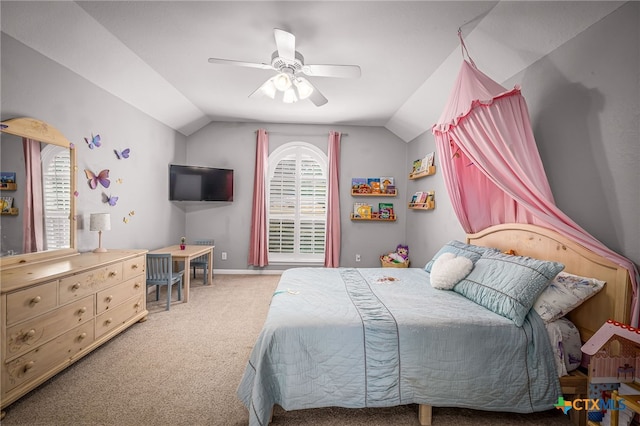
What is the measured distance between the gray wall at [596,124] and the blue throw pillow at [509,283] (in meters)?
0.47

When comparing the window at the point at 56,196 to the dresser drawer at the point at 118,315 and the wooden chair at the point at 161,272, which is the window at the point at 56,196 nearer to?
the dresser drawer at the point at 118,315

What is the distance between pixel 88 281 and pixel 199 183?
2790 millimetres

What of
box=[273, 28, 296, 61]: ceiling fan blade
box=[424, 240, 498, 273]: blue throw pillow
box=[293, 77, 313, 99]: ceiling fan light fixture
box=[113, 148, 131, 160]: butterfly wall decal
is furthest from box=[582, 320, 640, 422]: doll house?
box=[113, 148, 131, 160]: butterfly wall decal

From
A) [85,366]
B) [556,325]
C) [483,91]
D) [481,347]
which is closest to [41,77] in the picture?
[85,366]

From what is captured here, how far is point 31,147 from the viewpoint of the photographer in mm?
2391

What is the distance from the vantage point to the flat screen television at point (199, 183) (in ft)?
15.7

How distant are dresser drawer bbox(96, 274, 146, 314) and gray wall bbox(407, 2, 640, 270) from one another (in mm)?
3765

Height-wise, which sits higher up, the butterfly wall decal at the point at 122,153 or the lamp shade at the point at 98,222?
the butterfly wall decal at the point at 122,153

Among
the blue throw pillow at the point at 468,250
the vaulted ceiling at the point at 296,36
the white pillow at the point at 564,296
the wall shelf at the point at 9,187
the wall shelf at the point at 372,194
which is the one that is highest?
the vaulted ceiling at the point at 296,36

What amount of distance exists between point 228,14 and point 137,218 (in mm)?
2945

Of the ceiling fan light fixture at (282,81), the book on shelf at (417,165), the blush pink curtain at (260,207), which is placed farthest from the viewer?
the blush pink curtain at (260,207)

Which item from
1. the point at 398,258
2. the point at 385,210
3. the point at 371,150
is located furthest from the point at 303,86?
the point at 398,258

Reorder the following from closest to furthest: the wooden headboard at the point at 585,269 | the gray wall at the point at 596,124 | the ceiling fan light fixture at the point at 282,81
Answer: the wooden headboard at the point at 585,269, the gray wall at the point at 596,124, the ceiling fan light fixture at the point at 282,81

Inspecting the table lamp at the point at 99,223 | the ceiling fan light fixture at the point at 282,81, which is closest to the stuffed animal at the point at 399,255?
the ceiling fan light fixture at the point at 282,81
